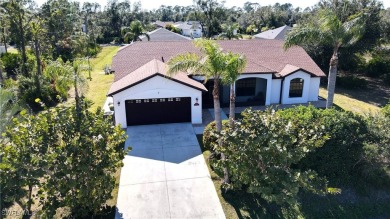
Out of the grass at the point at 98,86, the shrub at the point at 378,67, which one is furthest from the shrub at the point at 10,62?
the shrub at the point at 378,67

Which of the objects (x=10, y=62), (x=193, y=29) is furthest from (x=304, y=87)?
(x=193, y=29)

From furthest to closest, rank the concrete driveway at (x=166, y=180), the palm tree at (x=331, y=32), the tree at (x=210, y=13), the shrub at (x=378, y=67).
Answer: the tree at (x=210, y=13), the shrub at (x=378, y=67), the palm tree at (x=331, y=32), the concrete driveway at (x=166, y=180)

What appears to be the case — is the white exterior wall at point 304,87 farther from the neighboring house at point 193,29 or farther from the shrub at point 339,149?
the neighboring house at point 193,29

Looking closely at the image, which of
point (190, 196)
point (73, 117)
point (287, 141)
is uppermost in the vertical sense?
point (73, 117)

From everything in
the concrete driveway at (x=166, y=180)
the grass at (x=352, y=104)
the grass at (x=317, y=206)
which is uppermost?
the grass at (x=352, y=104)

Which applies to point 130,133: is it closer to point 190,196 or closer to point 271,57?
point 190,196

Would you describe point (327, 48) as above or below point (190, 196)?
above

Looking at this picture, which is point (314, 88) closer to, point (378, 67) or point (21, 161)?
point (378, 67)

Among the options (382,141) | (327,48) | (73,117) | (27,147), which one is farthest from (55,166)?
(327,48)
